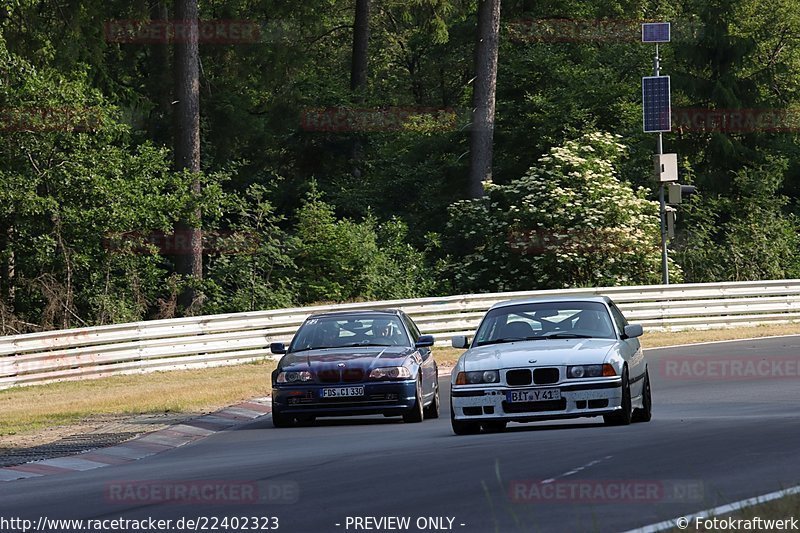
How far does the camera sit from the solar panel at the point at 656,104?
36.7 meters

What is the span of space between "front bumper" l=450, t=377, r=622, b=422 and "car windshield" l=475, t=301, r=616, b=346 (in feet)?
3.31

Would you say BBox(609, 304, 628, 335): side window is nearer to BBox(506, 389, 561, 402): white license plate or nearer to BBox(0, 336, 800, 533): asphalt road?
BBox(0, 336, 800, 533): asphalt road

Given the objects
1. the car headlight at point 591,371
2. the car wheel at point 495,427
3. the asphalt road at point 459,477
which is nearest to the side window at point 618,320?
the asphalt road at point 459,477

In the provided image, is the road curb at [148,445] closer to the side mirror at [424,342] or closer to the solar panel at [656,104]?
the side mirror at [424,342]

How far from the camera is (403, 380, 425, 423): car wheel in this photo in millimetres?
18234

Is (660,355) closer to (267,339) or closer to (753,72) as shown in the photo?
(267,339)

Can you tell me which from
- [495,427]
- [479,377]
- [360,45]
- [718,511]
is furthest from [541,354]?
[360,45]

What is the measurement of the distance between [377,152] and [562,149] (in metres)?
13.3

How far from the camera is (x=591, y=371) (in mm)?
14922

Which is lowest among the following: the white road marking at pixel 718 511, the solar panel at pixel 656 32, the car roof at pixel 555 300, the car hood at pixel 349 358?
the white road marking at pixel 718 511

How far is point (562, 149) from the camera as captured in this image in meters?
40.7

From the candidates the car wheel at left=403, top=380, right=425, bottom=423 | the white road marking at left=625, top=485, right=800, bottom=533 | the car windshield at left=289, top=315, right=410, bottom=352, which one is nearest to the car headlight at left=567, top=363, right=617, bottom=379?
the car wheel at left=403, top=380, right=425, bottom=423

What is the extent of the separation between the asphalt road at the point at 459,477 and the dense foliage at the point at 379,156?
1836cm

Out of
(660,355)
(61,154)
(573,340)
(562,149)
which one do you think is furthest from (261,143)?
(573,340)
